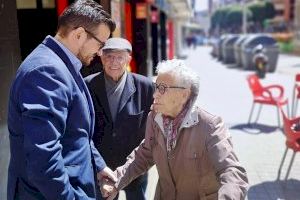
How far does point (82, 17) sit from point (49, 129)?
0.57 m

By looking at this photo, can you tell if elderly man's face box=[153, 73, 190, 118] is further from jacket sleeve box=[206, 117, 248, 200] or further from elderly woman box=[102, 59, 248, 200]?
jacket sleeve box=[206, 117, 248, 200]

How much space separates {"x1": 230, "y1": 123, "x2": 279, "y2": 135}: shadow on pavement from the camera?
8.56 m

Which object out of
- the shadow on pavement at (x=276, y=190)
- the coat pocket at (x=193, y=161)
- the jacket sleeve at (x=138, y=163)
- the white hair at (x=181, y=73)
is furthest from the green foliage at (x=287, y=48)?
the coat pocket at (x=193, y=161)

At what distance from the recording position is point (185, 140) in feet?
8.06

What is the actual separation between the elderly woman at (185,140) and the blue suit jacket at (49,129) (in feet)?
1.48

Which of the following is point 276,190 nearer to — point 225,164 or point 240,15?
point 225,164

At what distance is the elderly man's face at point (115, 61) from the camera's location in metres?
3.49

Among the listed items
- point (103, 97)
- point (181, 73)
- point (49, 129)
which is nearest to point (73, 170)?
point (49, 129)

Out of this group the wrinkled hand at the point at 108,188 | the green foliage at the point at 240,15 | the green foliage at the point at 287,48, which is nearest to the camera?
the wrinkled hand at the point at 108,188

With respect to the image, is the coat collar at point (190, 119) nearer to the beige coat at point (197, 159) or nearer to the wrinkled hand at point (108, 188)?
the beige coat at point (197, 159)

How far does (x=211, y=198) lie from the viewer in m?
2.49

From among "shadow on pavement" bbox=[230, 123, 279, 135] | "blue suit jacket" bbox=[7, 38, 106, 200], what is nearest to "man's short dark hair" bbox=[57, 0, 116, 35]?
"blue suit jacket" bbox=[7, 38, 106, 200]

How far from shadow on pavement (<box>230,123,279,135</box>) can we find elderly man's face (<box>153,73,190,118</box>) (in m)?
6.20

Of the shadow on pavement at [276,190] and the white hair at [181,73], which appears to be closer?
the white hair at [181,73]
